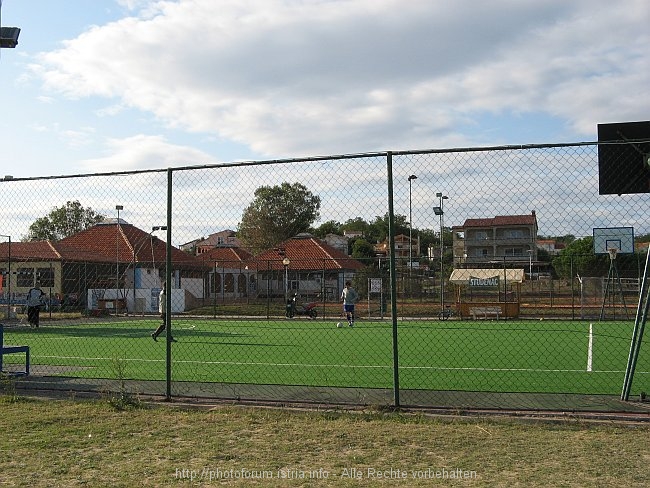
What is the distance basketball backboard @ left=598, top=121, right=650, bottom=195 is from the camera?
8227mm

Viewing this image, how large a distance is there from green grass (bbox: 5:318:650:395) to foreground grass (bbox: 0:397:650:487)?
305 centimetres

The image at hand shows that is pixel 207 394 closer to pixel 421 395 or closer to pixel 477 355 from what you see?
pixel 421 395

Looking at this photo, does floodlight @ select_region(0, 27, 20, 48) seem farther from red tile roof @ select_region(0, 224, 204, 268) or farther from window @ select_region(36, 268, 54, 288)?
window @ select_region(36, 268, 54, 288)

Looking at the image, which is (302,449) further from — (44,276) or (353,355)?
(44,276)

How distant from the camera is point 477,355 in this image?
1530 centimetres

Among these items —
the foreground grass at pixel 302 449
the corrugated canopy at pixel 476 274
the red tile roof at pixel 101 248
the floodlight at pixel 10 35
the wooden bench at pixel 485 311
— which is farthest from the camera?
the red tile roof at pixel 101 248

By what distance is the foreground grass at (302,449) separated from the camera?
215 inches

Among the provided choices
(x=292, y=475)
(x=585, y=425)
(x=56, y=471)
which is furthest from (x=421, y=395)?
(x=56, y=471)

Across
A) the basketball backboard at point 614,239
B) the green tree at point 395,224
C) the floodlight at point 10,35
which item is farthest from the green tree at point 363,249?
the floodlight at point 10,35

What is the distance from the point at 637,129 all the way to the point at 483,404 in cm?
396

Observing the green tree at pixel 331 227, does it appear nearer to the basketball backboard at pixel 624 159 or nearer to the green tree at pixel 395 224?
the green tree at pixel 395 224

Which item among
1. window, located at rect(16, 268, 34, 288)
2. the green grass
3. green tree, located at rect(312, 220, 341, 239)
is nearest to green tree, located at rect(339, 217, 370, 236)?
green tree, located at rect(312, 220, 341, 239)

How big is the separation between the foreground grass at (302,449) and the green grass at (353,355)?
10.0 feet

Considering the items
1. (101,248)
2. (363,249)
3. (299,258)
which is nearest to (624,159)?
(299,258)
